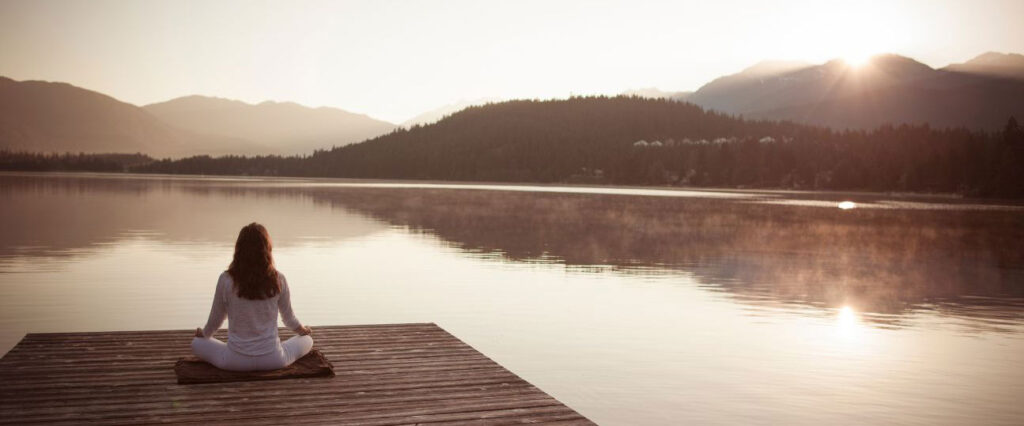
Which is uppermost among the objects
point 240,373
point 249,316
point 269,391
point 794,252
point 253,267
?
point 253,267

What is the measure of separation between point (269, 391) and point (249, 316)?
90 cm

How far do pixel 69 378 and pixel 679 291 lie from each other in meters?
17.7

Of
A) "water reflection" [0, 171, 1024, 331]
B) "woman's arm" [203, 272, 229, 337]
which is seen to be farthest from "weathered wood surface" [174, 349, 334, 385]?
"water reflection" [0, 171, 1024, 331]

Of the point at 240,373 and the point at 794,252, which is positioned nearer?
the point at 240,373

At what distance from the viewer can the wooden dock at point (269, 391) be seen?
29.7 ft

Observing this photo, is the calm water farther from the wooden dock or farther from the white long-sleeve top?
the white long-sleeve top

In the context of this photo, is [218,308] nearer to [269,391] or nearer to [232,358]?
[232,358]

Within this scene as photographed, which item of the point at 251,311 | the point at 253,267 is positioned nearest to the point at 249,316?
the point at 251,311

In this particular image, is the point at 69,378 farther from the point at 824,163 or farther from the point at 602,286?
the point at 824,163

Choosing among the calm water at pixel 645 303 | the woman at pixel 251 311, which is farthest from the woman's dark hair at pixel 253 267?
the calm water at pixel 645 303

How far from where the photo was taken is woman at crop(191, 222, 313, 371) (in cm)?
981

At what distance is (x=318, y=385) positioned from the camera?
10.4m

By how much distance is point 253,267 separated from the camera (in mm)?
9844

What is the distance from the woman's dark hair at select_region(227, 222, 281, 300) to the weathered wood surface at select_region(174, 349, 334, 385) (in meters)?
1.14
